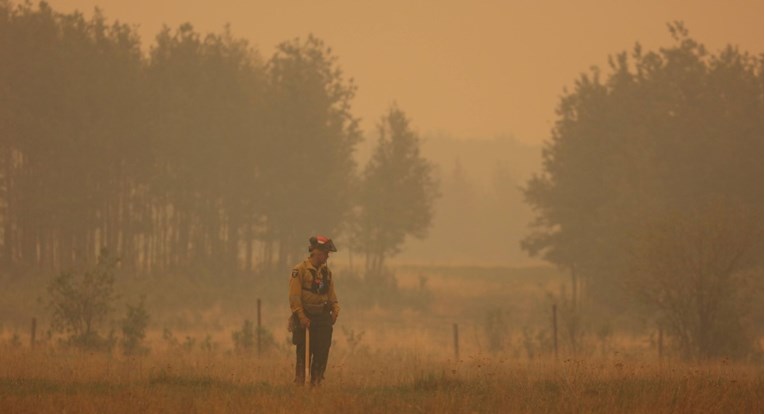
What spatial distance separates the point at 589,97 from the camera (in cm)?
5434

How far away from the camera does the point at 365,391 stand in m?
15.4

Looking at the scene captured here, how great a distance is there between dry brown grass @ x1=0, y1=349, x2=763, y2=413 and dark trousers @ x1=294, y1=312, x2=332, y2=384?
12.3 inches

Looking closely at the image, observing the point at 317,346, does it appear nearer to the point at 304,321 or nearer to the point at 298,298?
the point at 304,321

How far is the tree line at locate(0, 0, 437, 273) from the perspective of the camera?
5075 cm

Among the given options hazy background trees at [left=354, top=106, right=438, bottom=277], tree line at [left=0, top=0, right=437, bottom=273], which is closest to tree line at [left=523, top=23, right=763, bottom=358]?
hazy background trees at [left=354, top=106, right=438, bottom=277]

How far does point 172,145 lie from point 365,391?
4191 cm

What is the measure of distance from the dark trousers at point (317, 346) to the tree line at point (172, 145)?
36805 mm

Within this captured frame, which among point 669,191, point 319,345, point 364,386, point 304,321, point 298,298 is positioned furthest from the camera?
point 669,191

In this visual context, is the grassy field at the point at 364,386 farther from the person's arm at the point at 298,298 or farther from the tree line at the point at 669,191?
the tree line at the point at 669,191

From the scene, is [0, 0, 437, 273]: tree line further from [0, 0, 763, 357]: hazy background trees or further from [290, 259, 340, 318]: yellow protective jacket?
[290, 259, 340, 318]: yellow protective jacket

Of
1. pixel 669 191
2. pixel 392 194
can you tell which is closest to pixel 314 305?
pixel 669 191

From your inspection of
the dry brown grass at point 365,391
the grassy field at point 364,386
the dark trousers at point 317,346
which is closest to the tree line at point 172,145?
the grassy field at point 364,386

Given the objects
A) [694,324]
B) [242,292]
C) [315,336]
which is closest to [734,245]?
[694,324]

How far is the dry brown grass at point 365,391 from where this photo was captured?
1355 cm
